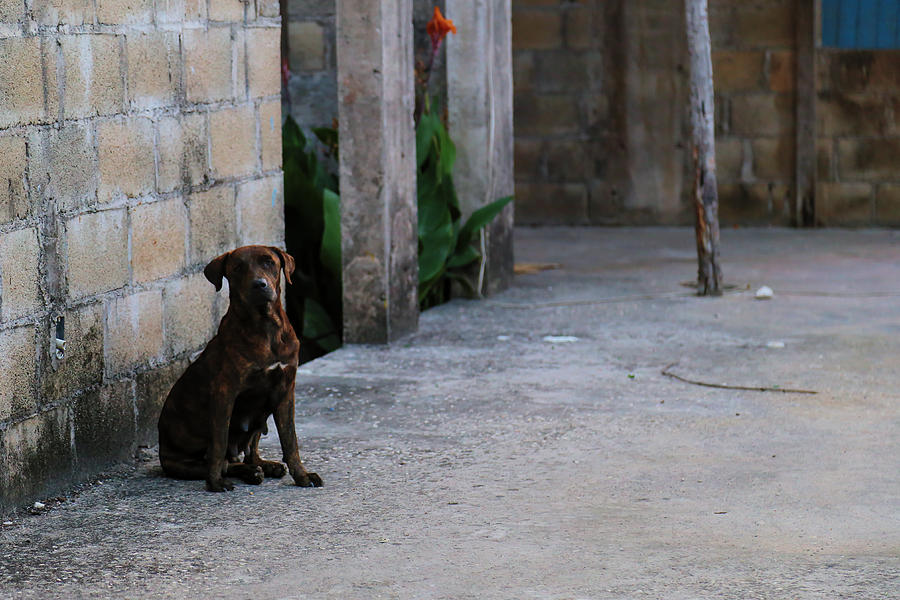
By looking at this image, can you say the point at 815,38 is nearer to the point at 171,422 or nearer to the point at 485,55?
the point at 485,55

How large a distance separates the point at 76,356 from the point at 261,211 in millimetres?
1366

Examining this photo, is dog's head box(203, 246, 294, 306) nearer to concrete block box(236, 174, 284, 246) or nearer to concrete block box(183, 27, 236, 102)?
concrete block box(183, 27, 236, 102)

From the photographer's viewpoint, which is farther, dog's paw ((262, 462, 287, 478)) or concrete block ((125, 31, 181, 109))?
concrete block ((125, 31, 181, 109))

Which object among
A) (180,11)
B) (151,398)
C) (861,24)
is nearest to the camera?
(151,398)

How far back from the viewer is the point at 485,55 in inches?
295

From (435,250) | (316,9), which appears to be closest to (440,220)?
(435,250)

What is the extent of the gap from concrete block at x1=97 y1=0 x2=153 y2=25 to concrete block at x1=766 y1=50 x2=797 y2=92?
22.7ft

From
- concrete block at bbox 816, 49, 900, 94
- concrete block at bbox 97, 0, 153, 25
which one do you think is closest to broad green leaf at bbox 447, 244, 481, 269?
concrete block at bbox 97, 0, 153, 25

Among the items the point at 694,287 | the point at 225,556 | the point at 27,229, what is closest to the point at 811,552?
the point at 225,556

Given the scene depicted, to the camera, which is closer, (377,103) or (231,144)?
(231,144)

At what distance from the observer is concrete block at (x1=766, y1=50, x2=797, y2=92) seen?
34.0 ft

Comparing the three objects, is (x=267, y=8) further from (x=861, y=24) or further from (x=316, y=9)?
(x=861, y=24)

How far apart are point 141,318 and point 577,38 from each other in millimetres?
6953

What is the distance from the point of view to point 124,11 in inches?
169
